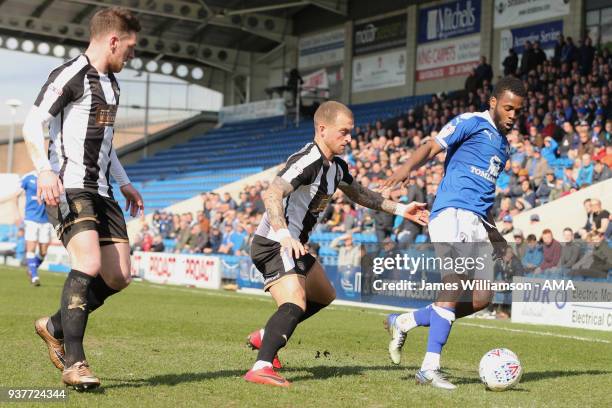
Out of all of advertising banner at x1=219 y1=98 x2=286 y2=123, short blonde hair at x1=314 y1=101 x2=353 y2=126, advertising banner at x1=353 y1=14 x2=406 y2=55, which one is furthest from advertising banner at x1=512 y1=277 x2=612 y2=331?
advertising banner at x1=219 y1=98 x2=286 y2=123

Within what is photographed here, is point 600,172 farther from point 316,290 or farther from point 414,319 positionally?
point 316,290

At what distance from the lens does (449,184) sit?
748 cm

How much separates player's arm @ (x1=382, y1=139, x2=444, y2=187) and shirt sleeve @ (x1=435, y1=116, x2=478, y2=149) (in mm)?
79

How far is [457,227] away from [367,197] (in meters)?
0.75

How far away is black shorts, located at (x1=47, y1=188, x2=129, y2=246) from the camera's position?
633cm

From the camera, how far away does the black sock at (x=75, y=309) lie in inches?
244

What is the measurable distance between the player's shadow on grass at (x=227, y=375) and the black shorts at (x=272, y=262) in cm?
77

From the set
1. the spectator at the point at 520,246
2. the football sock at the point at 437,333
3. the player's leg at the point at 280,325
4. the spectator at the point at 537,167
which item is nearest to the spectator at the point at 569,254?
the spectator at the point at 520,246

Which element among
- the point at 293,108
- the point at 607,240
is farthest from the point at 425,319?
the point at 293,108

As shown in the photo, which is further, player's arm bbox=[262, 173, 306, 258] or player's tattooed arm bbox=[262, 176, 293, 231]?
player's tattooed arm bbox=[262, 176, 293, 231]

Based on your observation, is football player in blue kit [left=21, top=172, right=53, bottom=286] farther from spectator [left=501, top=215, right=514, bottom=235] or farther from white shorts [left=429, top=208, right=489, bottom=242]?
white shorts [left=429, top=208, right=489, bottom=242]

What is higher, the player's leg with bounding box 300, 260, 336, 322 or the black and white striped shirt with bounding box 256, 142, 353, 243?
the black and white striped shirt with bounding box 256, 142, 353, 243

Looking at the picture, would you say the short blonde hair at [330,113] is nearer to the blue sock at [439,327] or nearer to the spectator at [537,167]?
the blue sock at [439,327]

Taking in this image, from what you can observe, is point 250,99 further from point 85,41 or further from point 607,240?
point 607,240
